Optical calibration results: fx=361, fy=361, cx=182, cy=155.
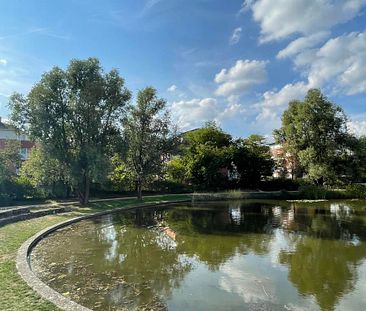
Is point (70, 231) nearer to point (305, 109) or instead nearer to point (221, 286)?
point (221, 286)

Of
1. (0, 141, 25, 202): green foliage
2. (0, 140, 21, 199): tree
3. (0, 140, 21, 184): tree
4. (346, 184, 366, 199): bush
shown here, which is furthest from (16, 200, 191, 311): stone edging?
(346, 184, 366, 199): bush

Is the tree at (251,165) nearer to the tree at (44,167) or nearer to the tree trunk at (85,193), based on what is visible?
the tree trunk at (85,193)

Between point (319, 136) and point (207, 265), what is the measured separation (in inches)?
1410

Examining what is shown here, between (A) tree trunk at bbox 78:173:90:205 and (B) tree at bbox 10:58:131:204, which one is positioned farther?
(A) tree trunk at bbox 78:173:90:205

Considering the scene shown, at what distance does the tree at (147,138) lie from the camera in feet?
103

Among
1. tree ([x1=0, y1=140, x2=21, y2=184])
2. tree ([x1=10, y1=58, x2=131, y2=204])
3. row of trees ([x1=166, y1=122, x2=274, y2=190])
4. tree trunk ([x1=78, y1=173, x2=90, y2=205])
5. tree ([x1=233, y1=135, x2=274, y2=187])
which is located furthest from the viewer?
tree ([x1=233, y1=135, x2=274, y2=187])

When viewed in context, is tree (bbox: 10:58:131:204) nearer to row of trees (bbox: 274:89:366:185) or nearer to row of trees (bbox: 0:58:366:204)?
row of trees (bbox: 0:58:366:204)

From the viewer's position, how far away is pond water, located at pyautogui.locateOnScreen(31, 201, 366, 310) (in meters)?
8.31

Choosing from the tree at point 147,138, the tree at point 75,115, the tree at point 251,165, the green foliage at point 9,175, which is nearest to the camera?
the tree at point 75,115

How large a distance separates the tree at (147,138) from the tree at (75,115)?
4836mm

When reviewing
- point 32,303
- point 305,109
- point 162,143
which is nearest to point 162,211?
point 162,143

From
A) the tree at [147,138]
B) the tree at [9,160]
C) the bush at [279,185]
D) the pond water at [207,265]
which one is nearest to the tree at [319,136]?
the bush at [279,185]

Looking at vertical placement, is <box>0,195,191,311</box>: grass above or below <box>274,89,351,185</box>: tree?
below

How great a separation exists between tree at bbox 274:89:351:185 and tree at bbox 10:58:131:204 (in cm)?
2535
